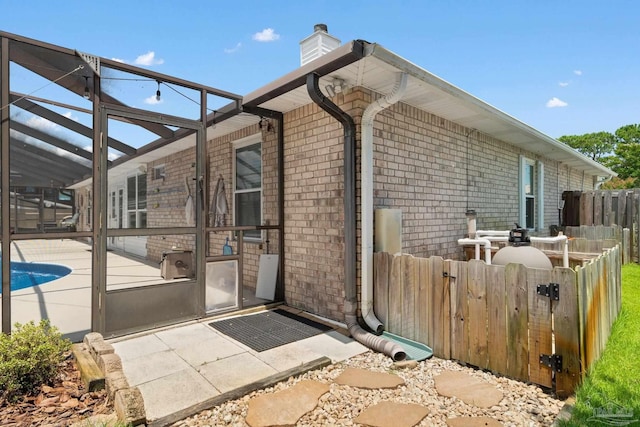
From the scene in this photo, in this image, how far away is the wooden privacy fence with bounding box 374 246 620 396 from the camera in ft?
9.59

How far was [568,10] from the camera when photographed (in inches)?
260

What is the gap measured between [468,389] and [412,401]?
571 mm

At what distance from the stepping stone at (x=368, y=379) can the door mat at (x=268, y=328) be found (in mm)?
955

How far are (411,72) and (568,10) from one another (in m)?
5.27

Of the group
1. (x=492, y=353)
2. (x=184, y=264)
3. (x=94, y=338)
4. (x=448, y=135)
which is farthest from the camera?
(x=448, y=135)

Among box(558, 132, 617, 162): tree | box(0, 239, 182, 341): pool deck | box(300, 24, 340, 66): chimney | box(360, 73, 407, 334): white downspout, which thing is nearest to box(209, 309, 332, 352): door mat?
box(360, 73, 407, 334): white downspout

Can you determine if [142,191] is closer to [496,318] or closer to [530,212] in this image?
[496,318]

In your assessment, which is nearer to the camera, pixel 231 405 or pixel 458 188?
pixel 231 405

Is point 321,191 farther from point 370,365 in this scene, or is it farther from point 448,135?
point 448,135

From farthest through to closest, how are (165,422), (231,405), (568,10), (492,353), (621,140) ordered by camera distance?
(621,140) → (568,10) → (492,353) → (231,405) → (165,422)

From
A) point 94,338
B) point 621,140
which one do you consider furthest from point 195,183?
point 621,140

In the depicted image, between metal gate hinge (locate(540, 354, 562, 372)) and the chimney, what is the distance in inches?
169

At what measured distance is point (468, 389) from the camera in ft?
9.97

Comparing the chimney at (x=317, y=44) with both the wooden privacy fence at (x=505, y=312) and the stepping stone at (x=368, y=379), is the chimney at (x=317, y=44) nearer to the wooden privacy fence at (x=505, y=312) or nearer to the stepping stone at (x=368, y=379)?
the wooden privacy fence at (x=505, y=312)
